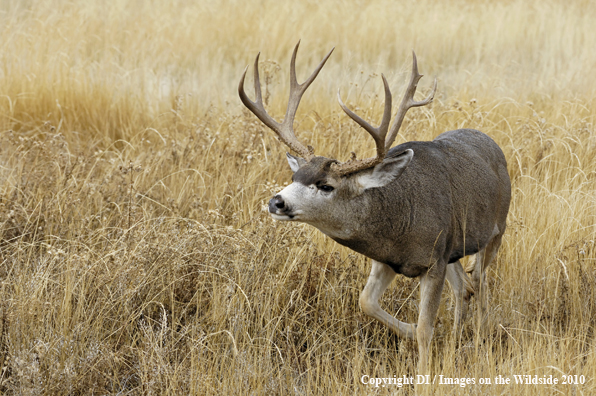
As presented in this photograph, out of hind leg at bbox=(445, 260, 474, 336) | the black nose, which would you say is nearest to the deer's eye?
the black nose

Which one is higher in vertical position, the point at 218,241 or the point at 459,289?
the point at 218,241

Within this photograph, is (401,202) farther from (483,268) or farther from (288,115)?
(483,268)

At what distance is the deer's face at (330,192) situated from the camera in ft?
12.0

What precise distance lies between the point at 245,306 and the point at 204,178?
6.30ft

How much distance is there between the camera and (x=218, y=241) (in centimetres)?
485

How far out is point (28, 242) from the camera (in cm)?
500

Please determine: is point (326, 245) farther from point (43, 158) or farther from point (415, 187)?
point (43, 158)

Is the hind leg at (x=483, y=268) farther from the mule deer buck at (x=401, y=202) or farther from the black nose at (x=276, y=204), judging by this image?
the black nose at (x=276, y=204)

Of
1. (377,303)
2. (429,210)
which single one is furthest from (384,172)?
(377,303)

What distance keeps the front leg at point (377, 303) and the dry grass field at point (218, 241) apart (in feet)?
0.35

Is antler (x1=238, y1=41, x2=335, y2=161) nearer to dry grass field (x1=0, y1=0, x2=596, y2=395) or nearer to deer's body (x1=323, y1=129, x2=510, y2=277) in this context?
deer's body (x1=323, y1=129, x2=510, y2=277)

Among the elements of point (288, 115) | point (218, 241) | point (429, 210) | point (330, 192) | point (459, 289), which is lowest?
point (459, 289)

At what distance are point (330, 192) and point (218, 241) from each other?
4.36ft

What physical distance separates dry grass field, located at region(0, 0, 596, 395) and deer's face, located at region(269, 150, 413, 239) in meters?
0.81
